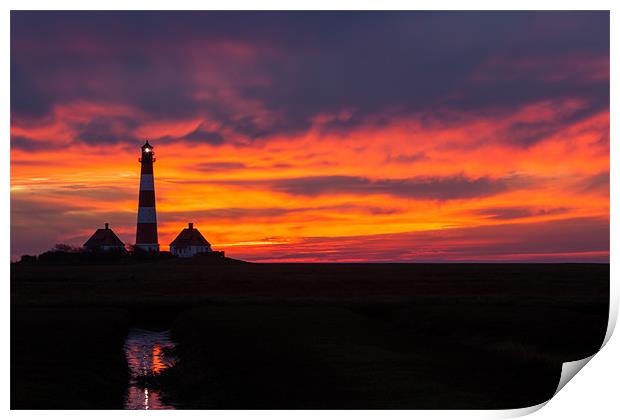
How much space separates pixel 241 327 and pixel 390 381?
52.7 feet

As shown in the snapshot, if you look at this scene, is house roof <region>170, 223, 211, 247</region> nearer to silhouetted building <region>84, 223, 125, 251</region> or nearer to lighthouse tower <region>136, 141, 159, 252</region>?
Result: silhouetted building <region>84, 223, 125, 251</region>

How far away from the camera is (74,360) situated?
2941cm

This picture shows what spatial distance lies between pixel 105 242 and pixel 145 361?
86894 mm

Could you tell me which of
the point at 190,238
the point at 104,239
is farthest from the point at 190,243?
the point at 104,239

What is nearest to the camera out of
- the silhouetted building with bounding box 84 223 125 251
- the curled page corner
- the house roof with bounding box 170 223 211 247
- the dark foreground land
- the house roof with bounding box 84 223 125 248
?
the dark foreground land

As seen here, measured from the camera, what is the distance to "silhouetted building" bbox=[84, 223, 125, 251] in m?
114

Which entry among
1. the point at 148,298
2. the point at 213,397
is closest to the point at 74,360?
the point at 213,397

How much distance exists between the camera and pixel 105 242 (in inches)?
4569

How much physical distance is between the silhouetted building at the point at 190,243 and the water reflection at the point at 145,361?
73.0m

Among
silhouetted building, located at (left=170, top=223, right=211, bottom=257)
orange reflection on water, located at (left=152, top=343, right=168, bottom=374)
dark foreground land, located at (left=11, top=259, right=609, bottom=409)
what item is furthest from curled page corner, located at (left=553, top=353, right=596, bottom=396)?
silhouetted building, located at (left=170, top=223, right=211, bottom=257)

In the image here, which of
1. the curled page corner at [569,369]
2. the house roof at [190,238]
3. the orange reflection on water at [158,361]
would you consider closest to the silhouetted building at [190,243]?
the house roof at [190,238]

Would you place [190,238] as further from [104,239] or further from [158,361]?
[158,361]

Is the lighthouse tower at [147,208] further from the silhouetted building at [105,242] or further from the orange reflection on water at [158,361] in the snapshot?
the orange reflection on water at [158,361]
